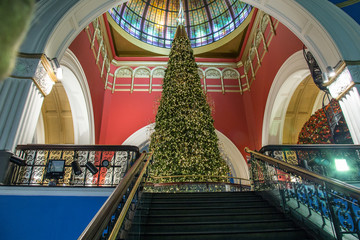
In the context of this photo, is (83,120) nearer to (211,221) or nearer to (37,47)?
(37,47)

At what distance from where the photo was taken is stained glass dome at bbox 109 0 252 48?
42.1ft

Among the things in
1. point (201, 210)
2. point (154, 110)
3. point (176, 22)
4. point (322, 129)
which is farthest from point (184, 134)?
point (176, 22)

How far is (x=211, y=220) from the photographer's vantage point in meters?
3.15

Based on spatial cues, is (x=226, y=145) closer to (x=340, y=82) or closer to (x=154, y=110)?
(x=154, y=110)

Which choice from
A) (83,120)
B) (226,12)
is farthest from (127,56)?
(226,12)

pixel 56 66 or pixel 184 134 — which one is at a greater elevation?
pixel 56 66

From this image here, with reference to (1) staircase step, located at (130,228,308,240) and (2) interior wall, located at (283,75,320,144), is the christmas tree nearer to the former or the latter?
(1) staircase step, located at (130,228,308,240)

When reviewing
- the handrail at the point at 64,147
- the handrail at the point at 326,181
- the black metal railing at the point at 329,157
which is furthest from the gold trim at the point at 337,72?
the handrail at the point at 64,147

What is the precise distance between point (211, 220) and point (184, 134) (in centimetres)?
354

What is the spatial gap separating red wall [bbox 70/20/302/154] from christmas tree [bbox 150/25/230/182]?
3967 mm

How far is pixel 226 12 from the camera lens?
526 inches

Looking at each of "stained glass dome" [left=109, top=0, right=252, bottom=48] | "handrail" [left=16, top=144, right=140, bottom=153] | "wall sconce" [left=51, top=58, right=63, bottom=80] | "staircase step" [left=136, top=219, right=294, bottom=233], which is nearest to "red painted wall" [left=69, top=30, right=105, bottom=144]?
"wall sconce" [left=51, top=58, right=63, bottom=80]

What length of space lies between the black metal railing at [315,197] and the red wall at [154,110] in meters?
6.60

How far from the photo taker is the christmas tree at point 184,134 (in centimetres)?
614
